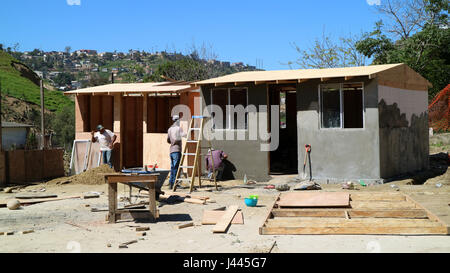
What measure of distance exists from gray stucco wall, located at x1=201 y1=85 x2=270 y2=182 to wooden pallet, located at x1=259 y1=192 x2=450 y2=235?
5.38 m

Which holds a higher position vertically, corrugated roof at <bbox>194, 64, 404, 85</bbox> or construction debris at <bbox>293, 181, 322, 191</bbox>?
corrugated roof at <bbox>194, 64, 404, 85</bbox>

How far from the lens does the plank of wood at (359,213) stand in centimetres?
898

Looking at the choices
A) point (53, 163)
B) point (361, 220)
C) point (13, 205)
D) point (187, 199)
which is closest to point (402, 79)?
point (187, 199)

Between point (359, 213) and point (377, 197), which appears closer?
point (359, 213)

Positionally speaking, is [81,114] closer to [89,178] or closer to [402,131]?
[89,178]

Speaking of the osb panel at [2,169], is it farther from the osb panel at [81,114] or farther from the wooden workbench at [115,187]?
the wooden workbench at [115,187]

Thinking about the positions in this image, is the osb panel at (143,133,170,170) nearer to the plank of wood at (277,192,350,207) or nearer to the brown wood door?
the brown wood door

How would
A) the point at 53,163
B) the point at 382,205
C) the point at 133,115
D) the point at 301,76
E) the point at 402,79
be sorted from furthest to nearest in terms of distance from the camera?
the point at 133,115, the point at 53,163, the point at 402,79, the point at 301,76, the point at 382,205

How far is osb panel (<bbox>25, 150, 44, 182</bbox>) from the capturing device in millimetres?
17328

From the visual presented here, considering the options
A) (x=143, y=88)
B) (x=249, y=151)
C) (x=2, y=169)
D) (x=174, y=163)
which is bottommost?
→ (x=2, y=169)

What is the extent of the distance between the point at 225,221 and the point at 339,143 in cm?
650

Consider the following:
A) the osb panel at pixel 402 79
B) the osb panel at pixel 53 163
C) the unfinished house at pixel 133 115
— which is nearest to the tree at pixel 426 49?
the osb panel at pixel 402 79

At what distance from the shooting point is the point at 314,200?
33.2 ft

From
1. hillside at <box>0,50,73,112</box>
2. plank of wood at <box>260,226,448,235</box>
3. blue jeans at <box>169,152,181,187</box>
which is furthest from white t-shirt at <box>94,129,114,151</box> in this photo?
hillside at <box>0,50,73,112</box>
